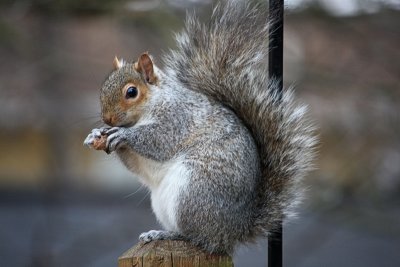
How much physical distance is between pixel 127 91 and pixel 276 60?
1.34ft

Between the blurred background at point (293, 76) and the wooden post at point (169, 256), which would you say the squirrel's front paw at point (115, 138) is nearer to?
the wooden post at point (169, 256)

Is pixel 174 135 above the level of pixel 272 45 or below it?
below

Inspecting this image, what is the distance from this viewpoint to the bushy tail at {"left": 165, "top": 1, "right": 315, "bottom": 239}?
1815 millimetres

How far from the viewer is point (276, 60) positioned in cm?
165

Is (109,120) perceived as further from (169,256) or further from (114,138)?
(169,256)

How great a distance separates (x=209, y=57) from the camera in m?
1.87

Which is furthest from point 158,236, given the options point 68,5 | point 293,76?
point 68,5

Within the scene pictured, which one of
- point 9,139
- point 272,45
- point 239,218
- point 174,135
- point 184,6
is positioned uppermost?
point 9,139

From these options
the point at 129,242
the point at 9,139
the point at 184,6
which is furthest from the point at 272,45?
the point at 9,139

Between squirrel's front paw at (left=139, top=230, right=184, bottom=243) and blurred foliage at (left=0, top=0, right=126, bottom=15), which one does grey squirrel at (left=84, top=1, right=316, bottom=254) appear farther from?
blurred foliage at (left=0, top=0, right=126, bottom=15)

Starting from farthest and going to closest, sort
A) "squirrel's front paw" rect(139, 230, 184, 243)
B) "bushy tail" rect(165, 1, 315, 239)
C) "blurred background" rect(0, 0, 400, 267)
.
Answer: "blurred background" rect(0, 0, 400, 267), "bushy tail" rect(165, 1, 315, 239), "squirrel's front paw" rect(139, 230, 184, 243)

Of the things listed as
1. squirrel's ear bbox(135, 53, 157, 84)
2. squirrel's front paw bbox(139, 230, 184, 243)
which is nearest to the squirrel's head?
squirrel's ear bbox(135, 53, 157, 84)

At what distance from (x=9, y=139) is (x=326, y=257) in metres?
3.18

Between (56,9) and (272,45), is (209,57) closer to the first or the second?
(272,45)
